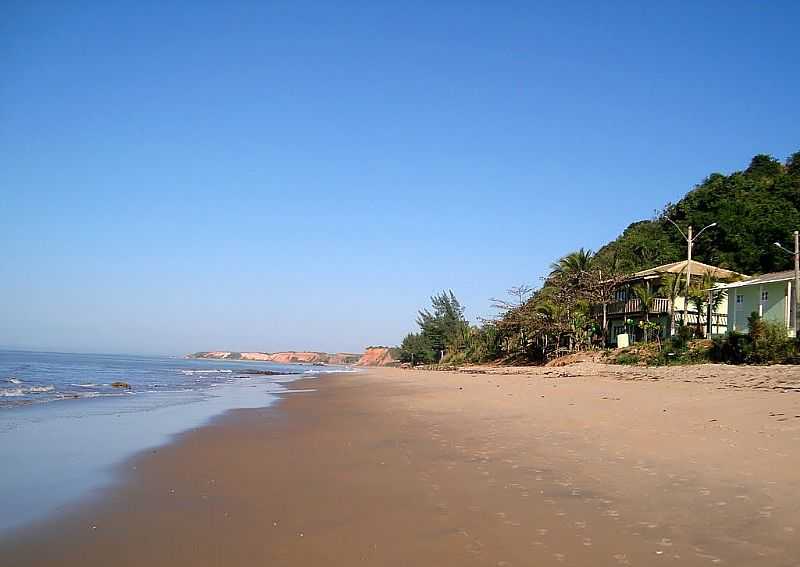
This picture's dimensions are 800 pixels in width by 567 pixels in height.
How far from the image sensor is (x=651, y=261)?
51.6 metres

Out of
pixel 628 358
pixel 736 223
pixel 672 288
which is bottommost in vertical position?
pixel 628 358

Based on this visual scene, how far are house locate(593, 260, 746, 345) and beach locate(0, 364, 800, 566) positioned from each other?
23.1 metres

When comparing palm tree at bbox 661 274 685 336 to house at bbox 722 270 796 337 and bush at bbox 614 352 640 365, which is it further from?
bush at bbox 614 352 640 365

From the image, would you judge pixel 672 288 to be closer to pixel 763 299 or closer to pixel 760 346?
pixel 763 299

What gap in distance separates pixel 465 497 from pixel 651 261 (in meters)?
50.1

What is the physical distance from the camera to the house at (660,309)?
33438mm

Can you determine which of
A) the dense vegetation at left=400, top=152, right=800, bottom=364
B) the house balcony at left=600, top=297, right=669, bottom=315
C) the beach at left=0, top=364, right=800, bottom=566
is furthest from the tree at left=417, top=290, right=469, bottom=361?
the beach at left=0, top=364, right=800, bottom=566

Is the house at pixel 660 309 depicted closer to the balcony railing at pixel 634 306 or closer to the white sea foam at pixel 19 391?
the balcony railing at pixel 634 306

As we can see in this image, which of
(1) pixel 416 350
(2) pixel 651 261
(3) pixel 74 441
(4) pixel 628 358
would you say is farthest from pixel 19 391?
(1) pixel 416 350

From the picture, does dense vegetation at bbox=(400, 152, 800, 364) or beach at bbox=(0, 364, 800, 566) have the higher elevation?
dense vegetation at bbox=(400, 152, 800, 364)

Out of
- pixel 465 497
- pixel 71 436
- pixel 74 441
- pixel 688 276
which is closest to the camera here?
pixel 465 497

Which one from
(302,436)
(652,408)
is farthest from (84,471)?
(652,408)

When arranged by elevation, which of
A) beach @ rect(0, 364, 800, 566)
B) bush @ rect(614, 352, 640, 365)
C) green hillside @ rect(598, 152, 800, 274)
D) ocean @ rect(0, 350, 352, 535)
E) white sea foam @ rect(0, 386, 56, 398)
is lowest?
white sea foam @ rect(0, 386, 56, 398)

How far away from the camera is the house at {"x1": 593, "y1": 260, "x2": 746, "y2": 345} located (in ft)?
110
